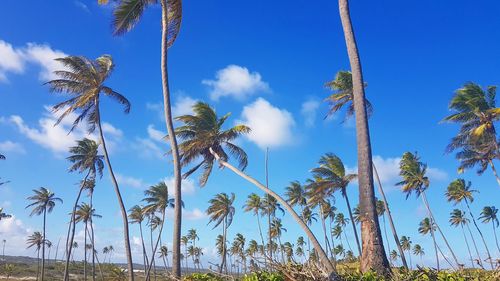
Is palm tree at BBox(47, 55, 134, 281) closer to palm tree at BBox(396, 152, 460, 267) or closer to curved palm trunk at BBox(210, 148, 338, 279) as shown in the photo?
curved palm trunk at BBox(210, 148, 338, 279)

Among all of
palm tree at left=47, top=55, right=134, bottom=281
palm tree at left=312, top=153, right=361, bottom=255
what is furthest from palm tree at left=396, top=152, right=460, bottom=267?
palm tree at left=47, top=55, right=134, bottom=281

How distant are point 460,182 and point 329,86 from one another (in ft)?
102

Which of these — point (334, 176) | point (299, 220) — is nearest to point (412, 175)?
point (334, 176)

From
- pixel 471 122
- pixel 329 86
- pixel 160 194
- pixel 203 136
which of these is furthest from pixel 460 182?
pixel 203 136

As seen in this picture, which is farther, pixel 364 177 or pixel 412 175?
pixel 412 175

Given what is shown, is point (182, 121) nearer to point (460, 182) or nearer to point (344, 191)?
point (344, 191)

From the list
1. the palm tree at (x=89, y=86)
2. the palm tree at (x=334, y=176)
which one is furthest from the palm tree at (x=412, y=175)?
the palm tree at (x=89, y=86)

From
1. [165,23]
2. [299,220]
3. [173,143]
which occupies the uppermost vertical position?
[165,23]

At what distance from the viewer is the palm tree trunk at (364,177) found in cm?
980

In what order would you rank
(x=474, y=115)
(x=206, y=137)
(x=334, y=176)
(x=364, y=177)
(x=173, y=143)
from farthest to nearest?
(x=334, y=176) → (x=474, y=115) → (x=206, y=137) → (x=173, y=143) → (x=364, y=177)

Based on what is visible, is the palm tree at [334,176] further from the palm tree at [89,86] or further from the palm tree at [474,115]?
the palm tree at [89,86]

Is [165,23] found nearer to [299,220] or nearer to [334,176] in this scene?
[299,220]

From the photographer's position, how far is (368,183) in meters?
10.9

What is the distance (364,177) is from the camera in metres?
11.1
